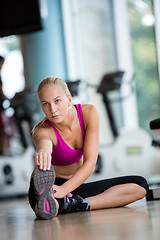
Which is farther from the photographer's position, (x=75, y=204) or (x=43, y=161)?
(x=75, y=204)

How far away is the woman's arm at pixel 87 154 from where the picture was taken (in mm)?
1811

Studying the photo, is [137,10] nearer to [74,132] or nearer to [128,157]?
[128,157]

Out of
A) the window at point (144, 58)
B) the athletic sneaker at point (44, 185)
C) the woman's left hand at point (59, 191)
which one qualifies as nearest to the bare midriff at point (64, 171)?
the woman's left hand at point (59, 191)

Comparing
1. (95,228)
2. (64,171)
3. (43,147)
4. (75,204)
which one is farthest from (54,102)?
(95,228)

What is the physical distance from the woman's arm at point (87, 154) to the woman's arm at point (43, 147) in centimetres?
15

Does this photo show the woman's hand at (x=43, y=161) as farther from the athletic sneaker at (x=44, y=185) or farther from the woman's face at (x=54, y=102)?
the woman's face at (x=54, y=102)

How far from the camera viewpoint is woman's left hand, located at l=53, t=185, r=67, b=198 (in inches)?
69.3

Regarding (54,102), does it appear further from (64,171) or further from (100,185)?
(100,185)

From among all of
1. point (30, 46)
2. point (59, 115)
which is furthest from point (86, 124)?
point (30, 46)

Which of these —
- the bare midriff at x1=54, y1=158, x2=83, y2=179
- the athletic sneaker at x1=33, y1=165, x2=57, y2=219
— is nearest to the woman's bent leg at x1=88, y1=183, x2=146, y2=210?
the bare midriff at x1=54, y1=158, x2=83, y2=179

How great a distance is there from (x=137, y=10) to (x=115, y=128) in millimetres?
1949

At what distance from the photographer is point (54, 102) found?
6.13 feet

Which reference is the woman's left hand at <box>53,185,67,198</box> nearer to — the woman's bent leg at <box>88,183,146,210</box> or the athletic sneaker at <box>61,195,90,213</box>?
the athletic sneaker at <box>61,195,90,213</box>

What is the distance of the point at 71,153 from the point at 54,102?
307 millimetres
